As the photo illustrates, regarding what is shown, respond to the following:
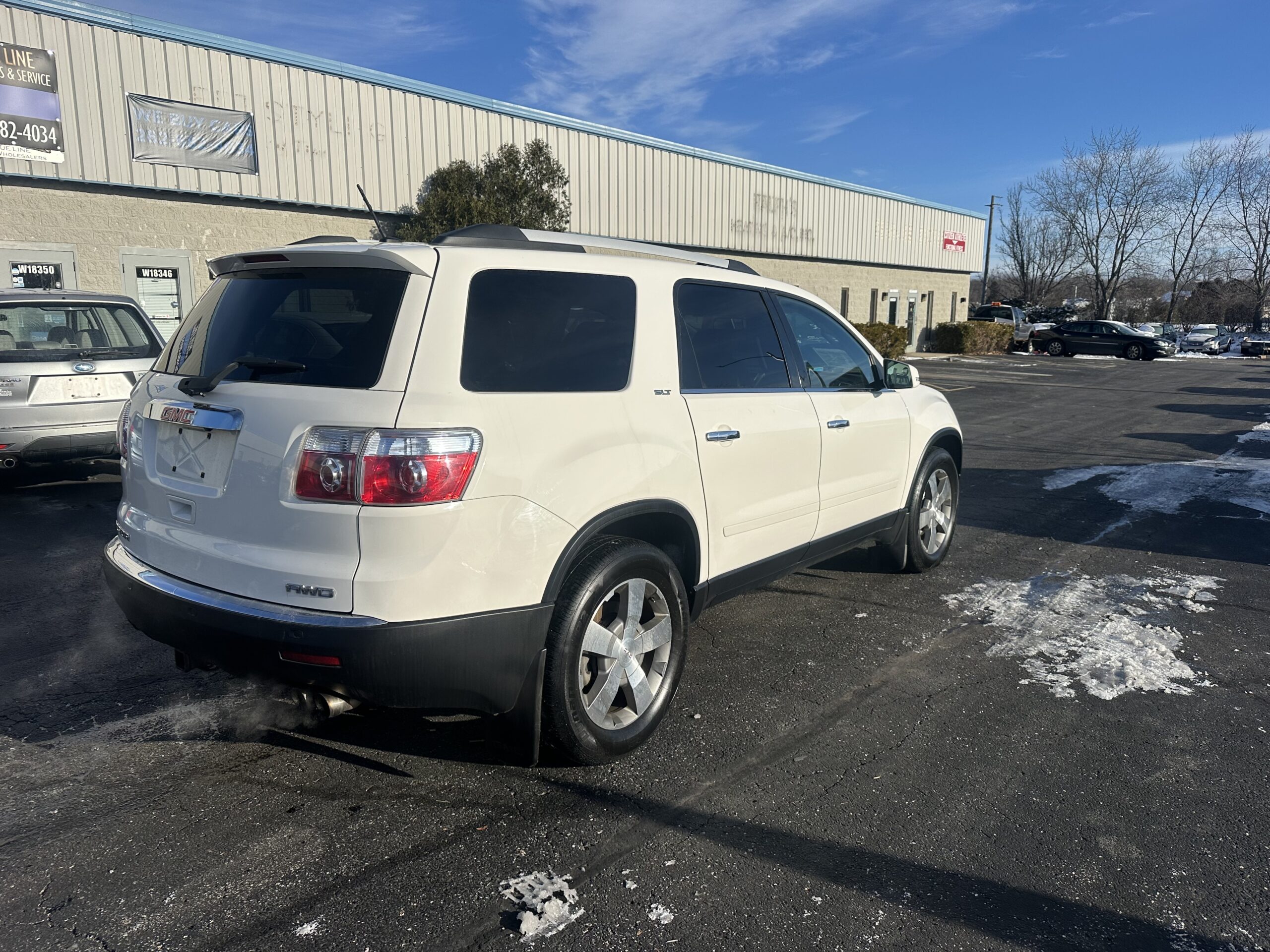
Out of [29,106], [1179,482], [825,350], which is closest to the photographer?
[825,350]

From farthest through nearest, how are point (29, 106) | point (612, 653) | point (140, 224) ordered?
point (140, 224) → point (29, 106) → point (612, 653)

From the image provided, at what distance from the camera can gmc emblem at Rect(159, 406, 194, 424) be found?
10.1 feet

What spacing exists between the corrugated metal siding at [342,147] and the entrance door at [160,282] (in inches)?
45.9

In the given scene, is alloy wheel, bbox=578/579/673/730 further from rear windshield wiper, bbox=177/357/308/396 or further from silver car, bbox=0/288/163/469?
silver car, bbox=0/288/163/469

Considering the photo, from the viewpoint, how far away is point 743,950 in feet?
7.79

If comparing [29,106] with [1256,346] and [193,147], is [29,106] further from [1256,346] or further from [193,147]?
[1256,346]

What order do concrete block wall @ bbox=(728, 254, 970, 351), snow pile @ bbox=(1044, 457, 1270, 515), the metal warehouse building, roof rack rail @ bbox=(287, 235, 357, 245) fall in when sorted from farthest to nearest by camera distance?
concrete block wall @ bbox=(728, 254, 970, 351) → the metal warehouse building → snow pile @ bbox=(1044, 457, 1270, 515) → roof rack rail @ bbox=(287, 235, 357, 245)

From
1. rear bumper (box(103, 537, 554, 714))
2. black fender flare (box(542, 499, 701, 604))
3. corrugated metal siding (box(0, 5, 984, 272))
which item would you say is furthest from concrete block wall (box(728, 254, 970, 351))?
rear bumper (box(103, 537, 554, 714))

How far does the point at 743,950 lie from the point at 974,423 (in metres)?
13.8

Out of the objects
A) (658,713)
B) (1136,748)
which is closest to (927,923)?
(658,713)

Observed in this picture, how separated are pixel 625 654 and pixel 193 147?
15.2 meters

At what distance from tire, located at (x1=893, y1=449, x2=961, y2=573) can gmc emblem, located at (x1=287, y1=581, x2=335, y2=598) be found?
151 inches

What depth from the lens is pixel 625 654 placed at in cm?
337

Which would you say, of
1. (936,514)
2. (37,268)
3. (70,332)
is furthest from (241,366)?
(37,268)
